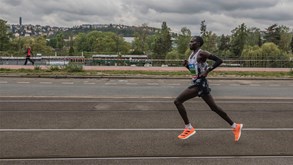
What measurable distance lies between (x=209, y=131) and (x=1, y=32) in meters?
78.8

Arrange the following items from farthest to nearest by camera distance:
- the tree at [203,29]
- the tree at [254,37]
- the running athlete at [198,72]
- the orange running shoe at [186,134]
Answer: the tree at [254,37]
the tree at [203,29]
the orange running shoe at [186,134]
the running athlete at [198,72]

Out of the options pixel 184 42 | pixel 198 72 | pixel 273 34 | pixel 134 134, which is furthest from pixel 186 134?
pixel 273 34

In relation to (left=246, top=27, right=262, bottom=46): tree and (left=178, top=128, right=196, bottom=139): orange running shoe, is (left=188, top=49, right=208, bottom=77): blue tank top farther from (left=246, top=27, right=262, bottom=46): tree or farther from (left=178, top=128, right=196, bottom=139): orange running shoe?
(left=246, top=27, right=262, bottom=46): tree

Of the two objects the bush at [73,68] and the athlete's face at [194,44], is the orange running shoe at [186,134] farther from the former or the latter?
the bush at [73,68]

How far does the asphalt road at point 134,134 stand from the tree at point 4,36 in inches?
2866

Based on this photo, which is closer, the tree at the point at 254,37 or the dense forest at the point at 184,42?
the dense forest at the point at 184,42

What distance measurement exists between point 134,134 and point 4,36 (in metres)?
78.9

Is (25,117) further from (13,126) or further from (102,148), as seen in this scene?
(102,148)

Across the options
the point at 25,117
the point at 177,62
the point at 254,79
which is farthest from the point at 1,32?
the point at 25,117

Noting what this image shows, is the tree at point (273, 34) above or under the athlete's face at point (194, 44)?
above

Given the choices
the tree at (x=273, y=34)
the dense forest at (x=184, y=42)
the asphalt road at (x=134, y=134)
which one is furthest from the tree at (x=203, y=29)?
the asphalt road at (x=134, y=134)

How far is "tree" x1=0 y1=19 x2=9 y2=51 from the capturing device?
77.6m

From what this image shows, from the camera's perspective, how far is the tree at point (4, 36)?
3056 inches

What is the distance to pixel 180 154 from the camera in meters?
5.50
